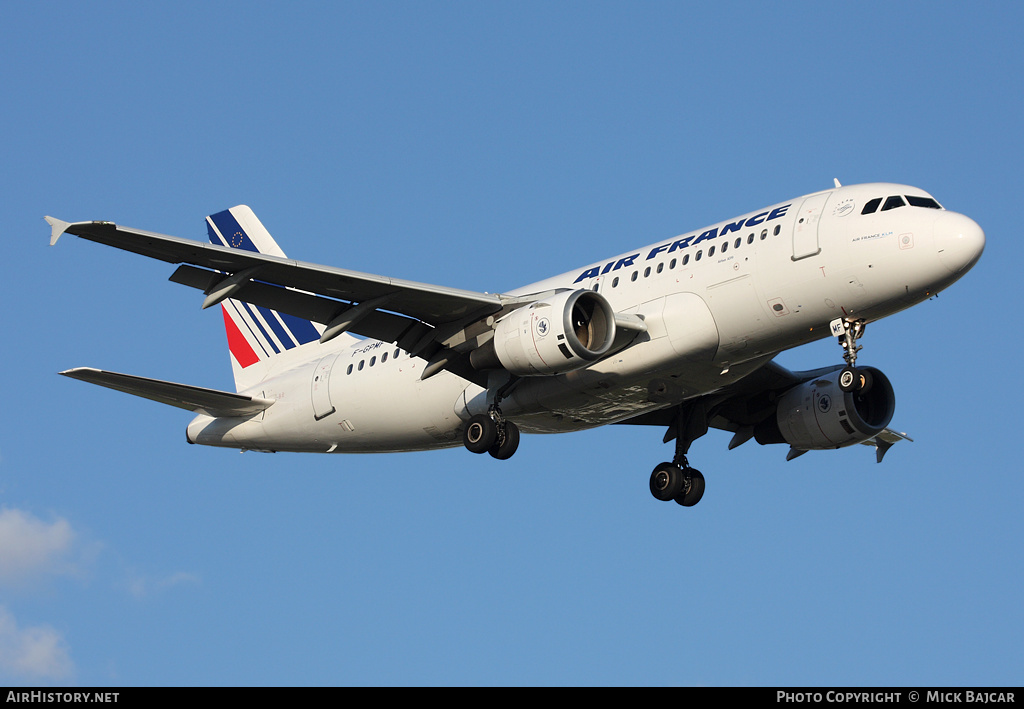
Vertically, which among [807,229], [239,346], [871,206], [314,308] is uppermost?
[239,346]

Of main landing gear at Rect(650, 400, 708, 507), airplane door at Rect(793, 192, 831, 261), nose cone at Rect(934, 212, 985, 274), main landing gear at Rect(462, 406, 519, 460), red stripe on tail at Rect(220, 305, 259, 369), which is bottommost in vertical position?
main landing gear at Rect(462, 406, 519, 460)

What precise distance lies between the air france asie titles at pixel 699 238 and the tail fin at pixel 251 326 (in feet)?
37.1

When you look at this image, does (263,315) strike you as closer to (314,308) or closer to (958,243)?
(314,308)

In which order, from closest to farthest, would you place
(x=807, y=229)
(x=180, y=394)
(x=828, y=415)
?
1. (x=807, y=229)
2. (x=180, y=394)
3. (x=828, y=415)

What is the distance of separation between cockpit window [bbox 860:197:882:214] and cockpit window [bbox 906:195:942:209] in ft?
1.98

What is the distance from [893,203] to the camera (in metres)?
26.3

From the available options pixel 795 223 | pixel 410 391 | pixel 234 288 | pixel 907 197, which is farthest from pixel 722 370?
pixel 234 288

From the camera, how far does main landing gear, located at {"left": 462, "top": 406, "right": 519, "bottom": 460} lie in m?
29.4

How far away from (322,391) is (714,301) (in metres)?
11.7

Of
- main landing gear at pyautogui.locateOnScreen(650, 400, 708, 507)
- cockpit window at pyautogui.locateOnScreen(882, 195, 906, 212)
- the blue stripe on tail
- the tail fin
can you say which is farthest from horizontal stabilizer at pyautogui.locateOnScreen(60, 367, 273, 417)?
cockpit window at pyautogui.locateOnScreen(882, 195, 906, 212)

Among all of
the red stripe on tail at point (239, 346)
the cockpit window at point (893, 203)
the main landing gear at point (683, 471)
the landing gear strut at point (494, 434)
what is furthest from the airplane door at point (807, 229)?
the red stripe on tail at point (239, 346)

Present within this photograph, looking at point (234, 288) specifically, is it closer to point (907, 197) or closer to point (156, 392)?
point (156, 392)

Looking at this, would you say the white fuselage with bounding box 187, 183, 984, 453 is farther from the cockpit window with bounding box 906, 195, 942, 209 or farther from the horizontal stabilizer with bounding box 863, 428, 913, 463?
the horizontal stabilizer with bounding box 863, 428, 913, 463

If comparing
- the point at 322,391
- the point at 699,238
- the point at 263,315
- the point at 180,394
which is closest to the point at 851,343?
the point at 699,238
